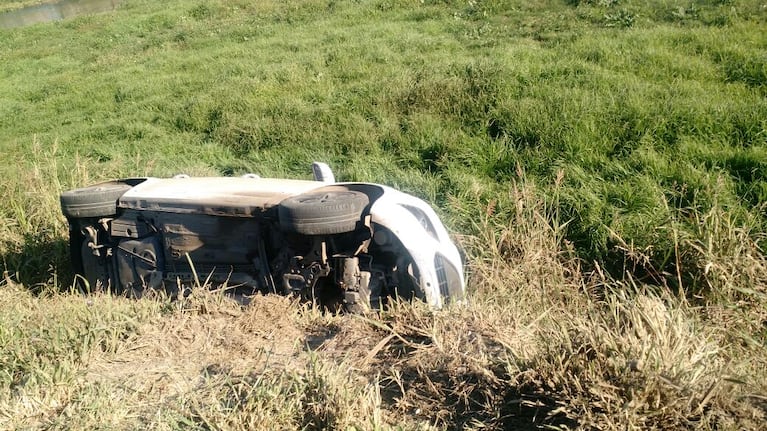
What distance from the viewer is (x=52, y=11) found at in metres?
31.9

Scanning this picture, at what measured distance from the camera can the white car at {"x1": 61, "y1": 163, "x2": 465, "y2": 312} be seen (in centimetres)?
399

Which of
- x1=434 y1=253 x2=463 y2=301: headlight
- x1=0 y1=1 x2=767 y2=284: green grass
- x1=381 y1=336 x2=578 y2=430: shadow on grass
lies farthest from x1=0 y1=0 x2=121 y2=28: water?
x1=381 y1=336 x2=578 y2=430: shadow on grass

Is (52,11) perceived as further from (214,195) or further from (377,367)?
(377,367)

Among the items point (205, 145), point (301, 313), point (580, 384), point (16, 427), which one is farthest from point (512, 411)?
point (205, 145)

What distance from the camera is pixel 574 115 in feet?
23.2

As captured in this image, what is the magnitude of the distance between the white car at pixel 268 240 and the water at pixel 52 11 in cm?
2576

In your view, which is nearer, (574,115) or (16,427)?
(16,427)

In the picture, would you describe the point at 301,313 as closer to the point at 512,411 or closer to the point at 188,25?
the point at 512,411

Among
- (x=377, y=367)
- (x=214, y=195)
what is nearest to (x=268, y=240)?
(x=214, y=195)

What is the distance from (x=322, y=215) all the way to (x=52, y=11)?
33.6 m

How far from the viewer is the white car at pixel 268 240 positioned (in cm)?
399

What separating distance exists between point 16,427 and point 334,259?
6.40 ft

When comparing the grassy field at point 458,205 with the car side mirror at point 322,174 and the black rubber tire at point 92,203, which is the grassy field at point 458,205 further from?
the car side mirror at point 322,174

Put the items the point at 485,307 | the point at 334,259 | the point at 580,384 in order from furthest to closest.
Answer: the point at 334,259 < the point at 485,307 < the point at 580,384
